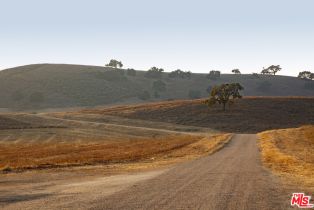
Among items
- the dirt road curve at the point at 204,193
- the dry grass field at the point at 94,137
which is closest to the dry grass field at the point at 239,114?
the dry grass field at the point at 94,137

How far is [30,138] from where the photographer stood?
2896 inches

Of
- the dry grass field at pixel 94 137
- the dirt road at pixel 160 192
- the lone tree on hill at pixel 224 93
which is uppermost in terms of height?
the lone tree on hill at pixel 224 93

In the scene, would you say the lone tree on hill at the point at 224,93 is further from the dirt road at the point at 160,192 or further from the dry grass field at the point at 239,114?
the dirt road at the point at 160,192

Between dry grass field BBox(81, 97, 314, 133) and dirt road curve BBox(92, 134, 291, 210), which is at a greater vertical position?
dirt road curve BBox(92, 134, 291, 210)

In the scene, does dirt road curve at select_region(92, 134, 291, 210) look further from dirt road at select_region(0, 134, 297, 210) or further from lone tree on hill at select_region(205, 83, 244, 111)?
lone tree on hill at select_region(205, 83, 244, 111)

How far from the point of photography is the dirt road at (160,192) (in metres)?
15.4

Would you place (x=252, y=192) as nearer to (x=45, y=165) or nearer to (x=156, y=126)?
(x=45, y=165)

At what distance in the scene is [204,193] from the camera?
17422 mm

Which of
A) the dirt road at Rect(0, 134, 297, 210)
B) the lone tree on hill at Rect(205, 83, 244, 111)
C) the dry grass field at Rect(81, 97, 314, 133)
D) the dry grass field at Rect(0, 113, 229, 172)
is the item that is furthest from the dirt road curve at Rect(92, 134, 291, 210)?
the lone tree on hill at Rect(205, 83, 244, 111)

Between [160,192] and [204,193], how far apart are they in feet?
5.48

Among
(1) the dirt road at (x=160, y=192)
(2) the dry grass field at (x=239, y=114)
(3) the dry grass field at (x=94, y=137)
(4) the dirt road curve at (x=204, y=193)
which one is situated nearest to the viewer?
(4) the dirt road curve at (x=204, y=193)

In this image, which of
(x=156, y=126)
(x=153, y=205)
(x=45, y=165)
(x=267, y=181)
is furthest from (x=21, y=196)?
(x=156, y=126)

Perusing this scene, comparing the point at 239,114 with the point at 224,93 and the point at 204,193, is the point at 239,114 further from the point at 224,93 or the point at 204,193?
the point at 204,193

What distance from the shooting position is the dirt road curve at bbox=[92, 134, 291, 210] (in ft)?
49.6
